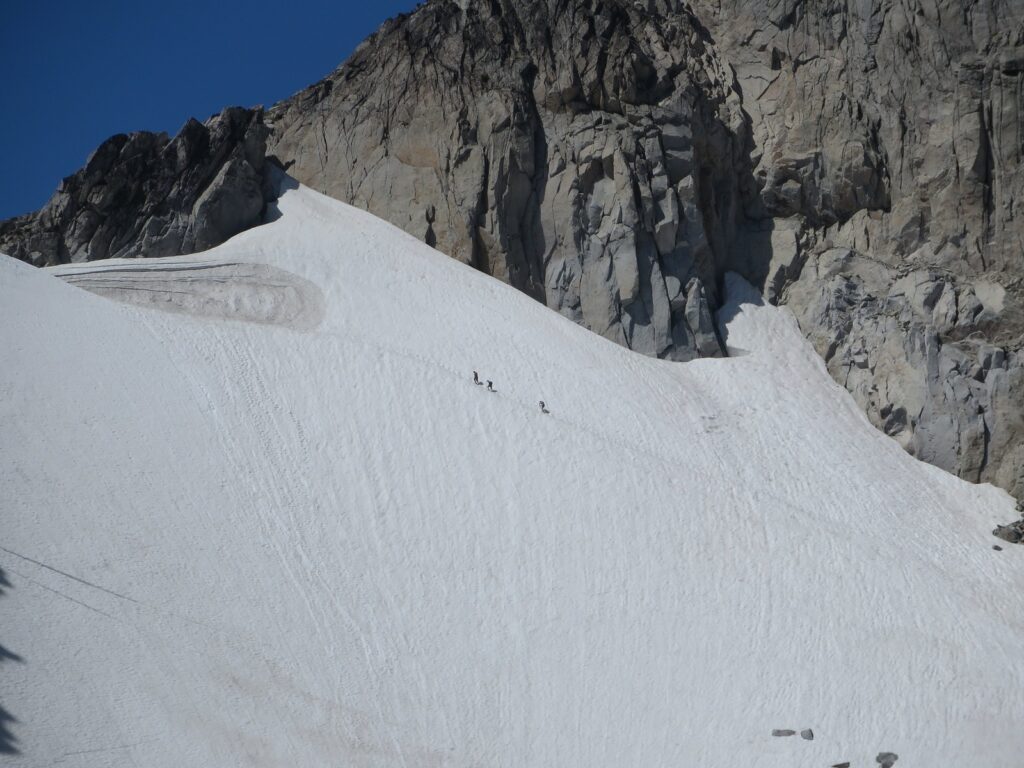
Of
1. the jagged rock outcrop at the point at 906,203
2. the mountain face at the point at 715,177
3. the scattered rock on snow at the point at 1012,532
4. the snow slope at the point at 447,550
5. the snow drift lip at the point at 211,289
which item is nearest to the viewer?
the snow slope at the point at 447,550

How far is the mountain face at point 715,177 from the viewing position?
36562 mm

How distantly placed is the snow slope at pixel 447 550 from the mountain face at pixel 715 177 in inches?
107

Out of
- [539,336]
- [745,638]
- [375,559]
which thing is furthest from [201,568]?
[539,336]

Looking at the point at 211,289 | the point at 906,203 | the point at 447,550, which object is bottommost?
the point at 447,550

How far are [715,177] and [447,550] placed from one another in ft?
71.2

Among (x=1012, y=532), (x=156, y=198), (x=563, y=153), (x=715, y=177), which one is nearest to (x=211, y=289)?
(x=156, y=198)

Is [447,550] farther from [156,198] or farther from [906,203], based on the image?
[156,198]

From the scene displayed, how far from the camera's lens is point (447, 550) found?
28000 millimetres

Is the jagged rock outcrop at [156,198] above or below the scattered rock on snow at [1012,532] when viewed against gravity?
above

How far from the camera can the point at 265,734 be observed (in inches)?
833

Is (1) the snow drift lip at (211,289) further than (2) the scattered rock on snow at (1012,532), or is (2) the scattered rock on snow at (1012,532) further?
(1) the snow drift lip at (211,289)

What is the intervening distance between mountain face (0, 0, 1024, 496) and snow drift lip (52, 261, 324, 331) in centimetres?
436

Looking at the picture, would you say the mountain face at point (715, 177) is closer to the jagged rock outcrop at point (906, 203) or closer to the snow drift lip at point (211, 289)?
the jagged rock outcrop at point (906, 203)

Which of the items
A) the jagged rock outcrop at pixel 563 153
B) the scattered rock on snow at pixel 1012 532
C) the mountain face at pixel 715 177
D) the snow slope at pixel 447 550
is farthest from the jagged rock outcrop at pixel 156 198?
the scattered rock on snow at pixel 1012 532
